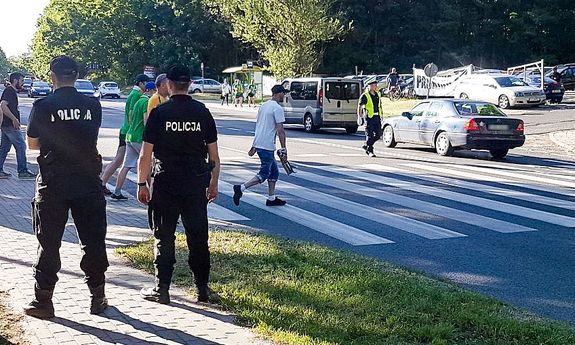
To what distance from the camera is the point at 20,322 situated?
5.29m

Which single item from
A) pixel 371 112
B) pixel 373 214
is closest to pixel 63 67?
pixel 373 214

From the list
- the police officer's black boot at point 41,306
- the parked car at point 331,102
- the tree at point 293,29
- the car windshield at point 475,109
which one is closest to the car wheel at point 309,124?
the parked car at point 331,102

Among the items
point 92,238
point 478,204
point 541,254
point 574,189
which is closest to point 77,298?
point 92,238

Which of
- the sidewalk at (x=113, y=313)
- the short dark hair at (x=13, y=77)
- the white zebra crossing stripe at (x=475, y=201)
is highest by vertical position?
the short dark hair at (x=13, y=77)

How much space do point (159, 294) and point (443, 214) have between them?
5540mm

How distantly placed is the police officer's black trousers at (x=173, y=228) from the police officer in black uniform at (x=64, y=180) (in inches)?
18.2

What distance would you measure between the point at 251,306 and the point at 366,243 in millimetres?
3173

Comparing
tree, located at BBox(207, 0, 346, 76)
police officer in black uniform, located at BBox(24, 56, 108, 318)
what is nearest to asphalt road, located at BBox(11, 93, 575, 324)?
police officer in black uniform, located at BBox(24, 56, 108, 318)

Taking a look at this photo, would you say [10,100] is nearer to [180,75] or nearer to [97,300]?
[180,75]

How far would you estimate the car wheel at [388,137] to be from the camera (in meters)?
20.8

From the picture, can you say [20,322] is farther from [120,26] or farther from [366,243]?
[120,26]

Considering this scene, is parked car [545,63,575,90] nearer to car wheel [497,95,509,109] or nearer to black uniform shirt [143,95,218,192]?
car wheel [497,95,509,109]

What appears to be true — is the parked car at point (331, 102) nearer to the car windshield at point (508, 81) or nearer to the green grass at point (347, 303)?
the car windshield at point (508, 81)

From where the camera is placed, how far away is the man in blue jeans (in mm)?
12898
